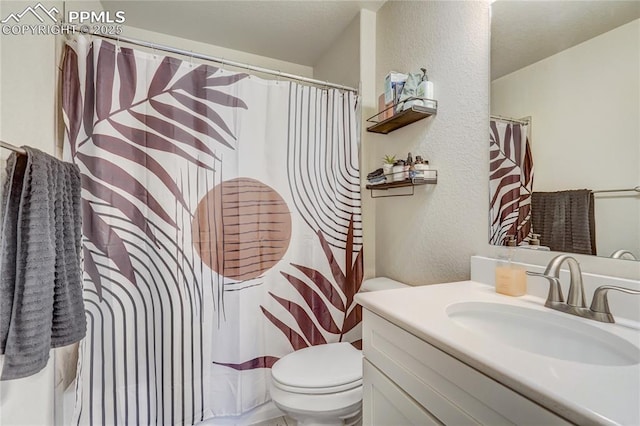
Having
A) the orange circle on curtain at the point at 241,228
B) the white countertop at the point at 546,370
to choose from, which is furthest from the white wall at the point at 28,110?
the white countertop at the point at 546,370

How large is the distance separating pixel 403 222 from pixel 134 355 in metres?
1.45

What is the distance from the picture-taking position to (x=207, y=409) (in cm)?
138

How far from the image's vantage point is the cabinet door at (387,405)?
2.21ft

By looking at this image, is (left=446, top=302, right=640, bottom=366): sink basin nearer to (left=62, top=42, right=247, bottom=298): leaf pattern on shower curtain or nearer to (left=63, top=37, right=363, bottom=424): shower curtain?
(left=63, top=37, right=363, bottom=424): shower curtain

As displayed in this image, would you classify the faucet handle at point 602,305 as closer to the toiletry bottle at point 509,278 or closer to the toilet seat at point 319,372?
the toiletry bottle at point 509,278

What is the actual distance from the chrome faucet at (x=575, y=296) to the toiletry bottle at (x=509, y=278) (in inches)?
3.4

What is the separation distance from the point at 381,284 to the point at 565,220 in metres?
0.88

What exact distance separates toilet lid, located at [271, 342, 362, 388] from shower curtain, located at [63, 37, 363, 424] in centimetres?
23

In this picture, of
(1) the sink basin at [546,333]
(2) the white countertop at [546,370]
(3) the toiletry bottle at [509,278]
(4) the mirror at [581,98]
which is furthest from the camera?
(3) the toiletry bottle at [509,278]

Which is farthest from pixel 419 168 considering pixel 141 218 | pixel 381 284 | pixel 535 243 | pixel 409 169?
pixel 141 218

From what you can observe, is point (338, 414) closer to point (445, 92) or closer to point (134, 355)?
point (134, 355)

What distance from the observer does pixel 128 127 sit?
49.5 inches

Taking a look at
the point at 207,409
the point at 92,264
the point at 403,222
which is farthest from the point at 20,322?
the point at 403,222

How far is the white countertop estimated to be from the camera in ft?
1.31
